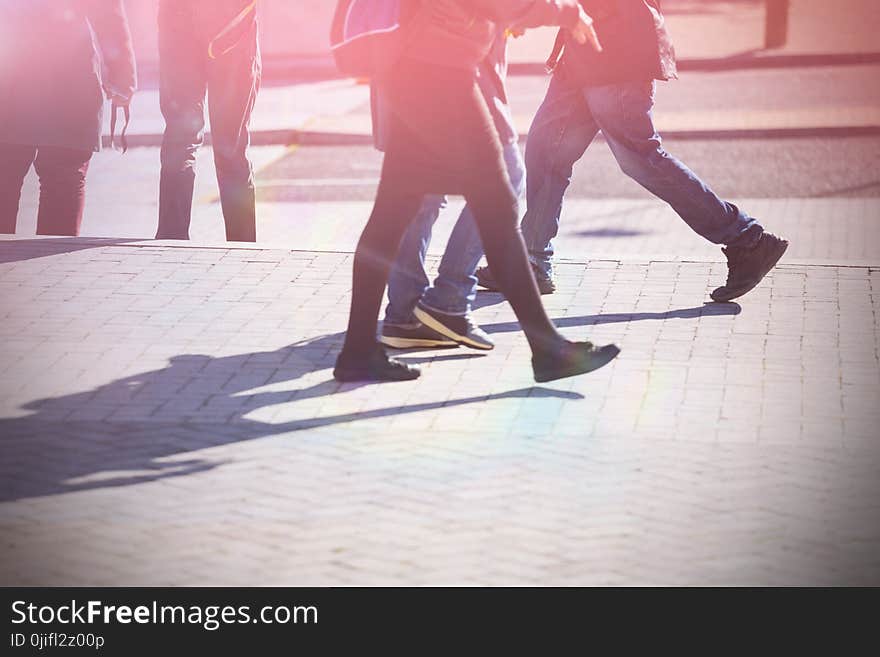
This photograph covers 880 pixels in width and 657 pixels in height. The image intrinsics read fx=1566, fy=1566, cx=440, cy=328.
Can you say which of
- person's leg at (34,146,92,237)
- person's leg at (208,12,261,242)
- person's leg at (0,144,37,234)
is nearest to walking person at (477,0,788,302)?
person's leg at (208,12,261,242)

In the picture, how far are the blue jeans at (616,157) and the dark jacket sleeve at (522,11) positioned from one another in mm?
1291

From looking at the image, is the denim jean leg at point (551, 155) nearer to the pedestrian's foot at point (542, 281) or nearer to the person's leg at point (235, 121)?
the pedestrian's foot at point (542, 281)

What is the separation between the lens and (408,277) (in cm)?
633

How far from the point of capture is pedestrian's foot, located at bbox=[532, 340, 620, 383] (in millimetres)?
5641

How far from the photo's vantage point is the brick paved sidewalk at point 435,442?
4.27 meters

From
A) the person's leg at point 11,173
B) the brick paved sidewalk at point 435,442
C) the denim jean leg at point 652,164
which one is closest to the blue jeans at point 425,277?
the brick paved sidewalk at point 435,442

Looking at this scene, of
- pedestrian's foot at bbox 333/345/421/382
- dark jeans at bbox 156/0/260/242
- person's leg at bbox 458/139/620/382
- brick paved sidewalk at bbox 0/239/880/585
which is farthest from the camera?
dark jeans at bbox 156/0/260/242

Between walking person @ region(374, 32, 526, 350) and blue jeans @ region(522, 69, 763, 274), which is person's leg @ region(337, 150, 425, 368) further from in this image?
blue jeans @ region(522, 69, 763, 274)

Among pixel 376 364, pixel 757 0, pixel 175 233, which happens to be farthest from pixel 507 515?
pixel 757 0

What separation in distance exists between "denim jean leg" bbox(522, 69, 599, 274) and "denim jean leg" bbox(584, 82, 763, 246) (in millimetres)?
212

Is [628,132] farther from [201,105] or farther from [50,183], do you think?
[50,183]

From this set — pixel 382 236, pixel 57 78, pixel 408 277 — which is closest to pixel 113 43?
pixel 57 78

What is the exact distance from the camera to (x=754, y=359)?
6.06m
